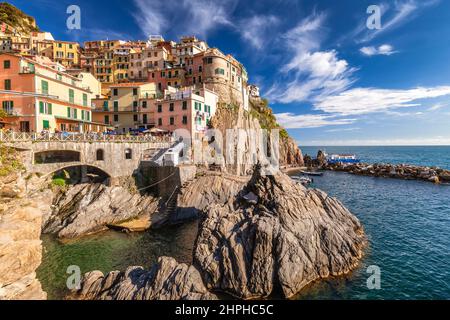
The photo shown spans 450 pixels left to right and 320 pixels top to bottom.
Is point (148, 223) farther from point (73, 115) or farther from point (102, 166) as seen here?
point (73, 115)

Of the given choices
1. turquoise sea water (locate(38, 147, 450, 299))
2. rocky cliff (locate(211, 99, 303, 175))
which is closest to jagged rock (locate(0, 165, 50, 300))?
turquoise sea water (locate(38, 147, 450, 299))

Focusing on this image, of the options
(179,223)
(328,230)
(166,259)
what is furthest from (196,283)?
(179,223)

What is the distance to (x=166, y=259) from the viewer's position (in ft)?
56.9

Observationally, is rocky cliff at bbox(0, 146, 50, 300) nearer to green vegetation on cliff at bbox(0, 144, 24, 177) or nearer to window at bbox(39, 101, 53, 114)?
green vegetation on cliff at bbox(0, 144, 24, 177)

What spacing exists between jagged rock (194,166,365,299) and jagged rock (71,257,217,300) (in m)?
1.95

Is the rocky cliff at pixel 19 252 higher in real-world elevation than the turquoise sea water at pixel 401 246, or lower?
higher

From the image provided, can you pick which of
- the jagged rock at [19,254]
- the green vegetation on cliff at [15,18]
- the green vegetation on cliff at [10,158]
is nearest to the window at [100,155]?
the green vegetation on cliff at [10,158]

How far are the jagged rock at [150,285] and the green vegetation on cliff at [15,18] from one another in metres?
97.6

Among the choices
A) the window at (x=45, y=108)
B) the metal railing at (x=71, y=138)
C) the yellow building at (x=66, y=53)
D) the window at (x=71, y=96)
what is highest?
the yellow building at (x=66, y=53)

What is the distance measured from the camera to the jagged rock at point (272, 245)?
17.3 meters

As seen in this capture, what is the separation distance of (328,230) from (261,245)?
729cm

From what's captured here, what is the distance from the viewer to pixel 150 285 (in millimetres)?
15961

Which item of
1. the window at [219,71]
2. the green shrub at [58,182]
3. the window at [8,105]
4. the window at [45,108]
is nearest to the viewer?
the green shrub at [58,182]

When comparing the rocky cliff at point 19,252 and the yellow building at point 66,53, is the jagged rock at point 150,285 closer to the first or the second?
the rocky cliff at point 19,252
